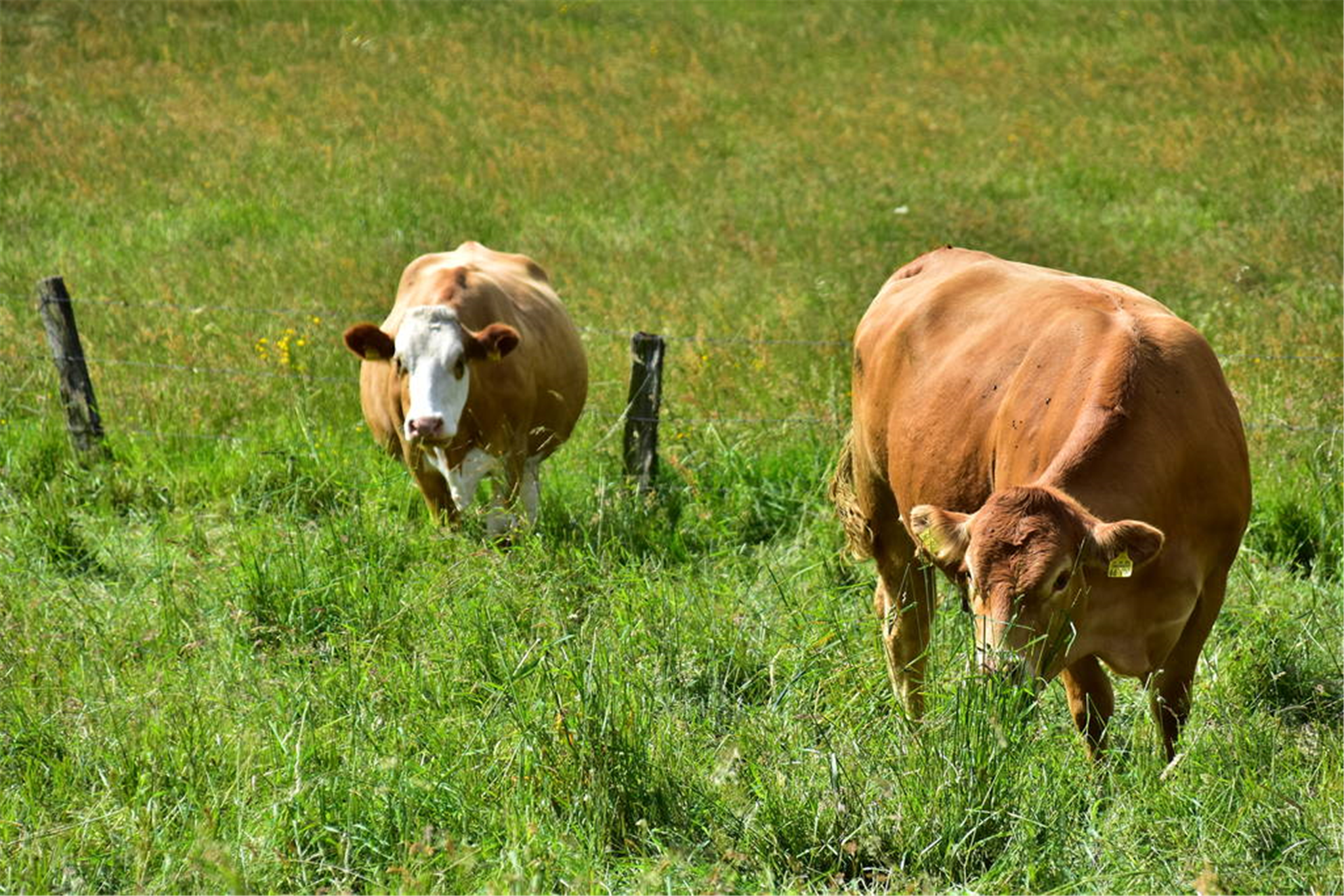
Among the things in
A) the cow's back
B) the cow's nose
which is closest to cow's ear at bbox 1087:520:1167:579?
the cow's back

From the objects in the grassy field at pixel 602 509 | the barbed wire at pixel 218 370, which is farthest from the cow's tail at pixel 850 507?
the barbed wire at pixel 218 370

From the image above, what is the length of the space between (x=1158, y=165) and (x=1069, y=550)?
11.9m

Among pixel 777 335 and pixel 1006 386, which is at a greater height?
pixel 1006 386

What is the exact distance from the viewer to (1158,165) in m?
14.3

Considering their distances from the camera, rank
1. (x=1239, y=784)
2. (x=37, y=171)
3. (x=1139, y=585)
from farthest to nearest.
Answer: (x=37, y=171) → (x=1139, y=585) → (x=1239, y=784)

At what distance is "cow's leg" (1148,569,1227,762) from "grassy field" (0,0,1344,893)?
0.18 metres

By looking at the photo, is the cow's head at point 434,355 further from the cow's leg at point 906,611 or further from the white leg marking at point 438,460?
the cow's leg at point 906,611

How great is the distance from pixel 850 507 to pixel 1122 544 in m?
2.15

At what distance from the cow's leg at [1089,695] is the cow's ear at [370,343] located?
357 centimetres

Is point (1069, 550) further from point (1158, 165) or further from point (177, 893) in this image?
A: point (1158, 165)

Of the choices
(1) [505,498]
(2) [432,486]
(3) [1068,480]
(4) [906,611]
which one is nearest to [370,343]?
(2) [432,486]

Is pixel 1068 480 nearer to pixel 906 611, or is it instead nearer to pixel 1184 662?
pixel 1184 662

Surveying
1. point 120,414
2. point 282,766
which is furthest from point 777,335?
point 282,766

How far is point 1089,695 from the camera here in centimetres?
424
